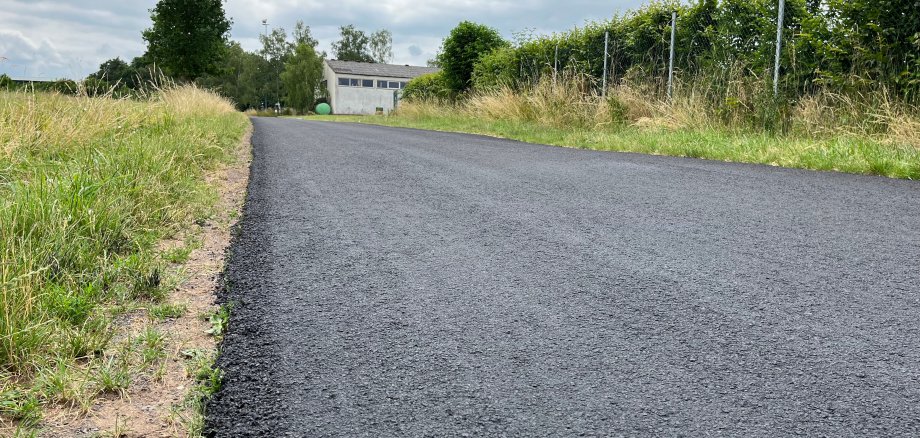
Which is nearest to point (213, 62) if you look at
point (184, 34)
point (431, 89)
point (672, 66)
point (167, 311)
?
point (184, 34)

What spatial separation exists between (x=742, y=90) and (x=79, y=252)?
9952 millimetres

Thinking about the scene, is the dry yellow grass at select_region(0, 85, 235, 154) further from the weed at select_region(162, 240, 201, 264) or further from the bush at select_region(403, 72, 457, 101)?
the bush at select_region(403, 72, 457, 101)

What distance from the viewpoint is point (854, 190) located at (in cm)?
554

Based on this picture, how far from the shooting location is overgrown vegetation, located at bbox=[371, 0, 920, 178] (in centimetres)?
816

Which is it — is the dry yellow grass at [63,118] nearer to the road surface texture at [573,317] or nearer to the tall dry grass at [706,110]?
the road surface texture at [573,317]

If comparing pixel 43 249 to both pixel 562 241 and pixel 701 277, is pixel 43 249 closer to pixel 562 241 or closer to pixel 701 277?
pixel 562 241

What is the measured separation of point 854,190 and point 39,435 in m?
5.85

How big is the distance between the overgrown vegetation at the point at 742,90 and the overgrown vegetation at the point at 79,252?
6.37m

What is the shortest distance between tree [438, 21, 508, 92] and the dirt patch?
1981 cm

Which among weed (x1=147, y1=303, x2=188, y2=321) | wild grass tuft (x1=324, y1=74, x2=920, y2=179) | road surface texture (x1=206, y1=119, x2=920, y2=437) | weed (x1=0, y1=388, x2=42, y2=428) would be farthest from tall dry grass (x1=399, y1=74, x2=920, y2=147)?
weed (x1=0, y1=388, x2=42, y2=428)

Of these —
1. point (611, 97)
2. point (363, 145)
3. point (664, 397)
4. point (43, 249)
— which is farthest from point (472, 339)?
point (611, 97)

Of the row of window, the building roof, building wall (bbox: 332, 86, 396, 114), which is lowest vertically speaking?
building wall (bbox: 332, 86, 396, 114)

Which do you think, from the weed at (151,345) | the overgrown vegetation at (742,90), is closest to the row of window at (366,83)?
the overgrown vegetation at (742,90)

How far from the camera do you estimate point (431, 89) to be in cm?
2703
